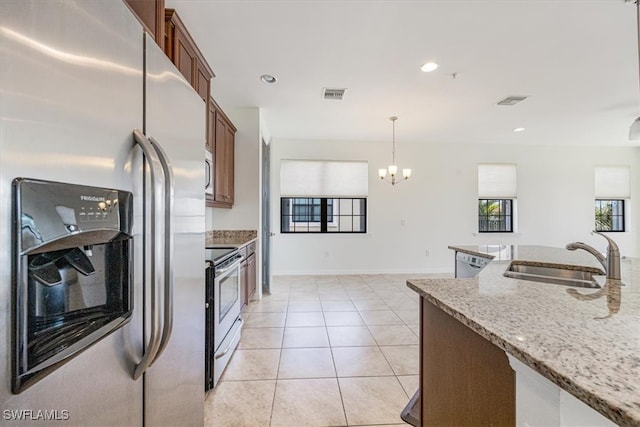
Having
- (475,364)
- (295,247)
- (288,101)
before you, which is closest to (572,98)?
(288,101)

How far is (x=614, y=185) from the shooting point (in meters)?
6.36

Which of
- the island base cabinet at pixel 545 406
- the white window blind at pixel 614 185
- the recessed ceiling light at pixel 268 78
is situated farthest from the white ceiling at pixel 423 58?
the white window blind at pixel 614 185

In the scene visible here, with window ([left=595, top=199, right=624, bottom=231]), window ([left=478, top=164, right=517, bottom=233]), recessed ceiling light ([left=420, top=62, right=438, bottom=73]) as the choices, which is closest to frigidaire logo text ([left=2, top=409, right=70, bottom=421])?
recessed ceiling light ([left=420, top=62, right=438, bottom=73])

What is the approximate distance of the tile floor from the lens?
1.79m

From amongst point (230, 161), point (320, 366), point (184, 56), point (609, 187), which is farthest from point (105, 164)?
point (609, 187)

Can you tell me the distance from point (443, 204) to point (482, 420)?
5.63m

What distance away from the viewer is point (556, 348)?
0.67m

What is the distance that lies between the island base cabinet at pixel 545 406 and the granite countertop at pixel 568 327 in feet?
0.16

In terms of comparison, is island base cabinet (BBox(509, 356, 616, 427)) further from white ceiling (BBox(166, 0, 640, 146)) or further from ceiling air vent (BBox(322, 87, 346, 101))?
ceiling air vent (BBox(322, 87, 346, 101))

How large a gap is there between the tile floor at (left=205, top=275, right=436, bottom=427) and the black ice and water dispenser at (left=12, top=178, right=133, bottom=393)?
4.75ft

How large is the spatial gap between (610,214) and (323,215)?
6.47 metres

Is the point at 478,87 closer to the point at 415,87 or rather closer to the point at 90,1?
the point at 415,87

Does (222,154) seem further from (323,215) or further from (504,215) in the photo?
(504,215)

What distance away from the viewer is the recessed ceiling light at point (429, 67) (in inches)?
110
